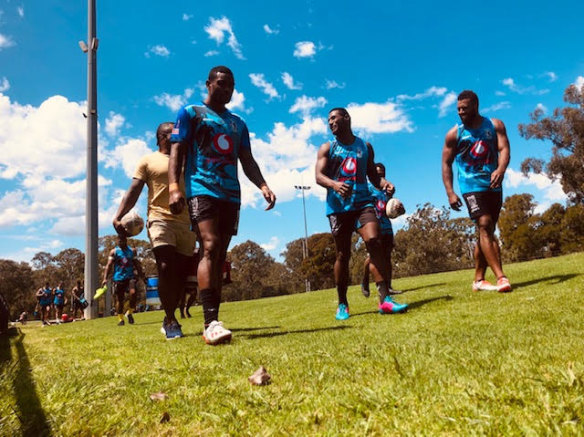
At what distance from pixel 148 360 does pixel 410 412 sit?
80.5 inches

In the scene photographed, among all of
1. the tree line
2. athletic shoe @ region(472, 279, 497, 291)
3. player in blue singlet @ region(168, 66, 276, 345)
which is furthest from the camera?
the tree line

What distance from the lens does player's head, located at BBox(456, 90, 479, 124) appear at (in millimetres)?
5430

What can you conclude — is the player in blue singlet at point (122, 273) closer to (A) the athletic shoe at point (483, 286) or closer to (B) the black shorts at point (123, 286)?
(B) the black shorts at point (123, 286)

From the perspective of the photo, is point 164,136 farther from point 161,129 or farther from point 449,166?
point 449,166

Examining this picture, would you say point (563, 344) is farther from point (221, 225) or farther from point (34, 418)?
point (221, 225)

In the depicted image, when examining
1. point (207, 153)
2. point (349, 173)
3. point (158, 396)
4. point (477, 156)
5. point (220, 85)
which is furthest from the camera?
point (477, 156)

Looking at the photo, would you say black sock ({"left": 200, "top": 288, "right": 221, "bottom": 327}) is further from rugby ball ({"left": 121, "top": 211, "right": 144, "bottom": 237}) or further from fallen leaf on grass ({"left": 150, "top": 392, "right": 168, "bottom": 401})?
rugby ball ({"left": 121, "top": 211, "right": 144, "bottom": 237})

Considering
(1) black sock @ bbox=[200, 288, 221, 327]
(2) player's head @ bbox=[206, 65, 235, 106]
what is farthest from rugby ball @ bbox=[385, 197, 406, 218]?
(1) black sock @ bbox=[200, 288, 221, 327]

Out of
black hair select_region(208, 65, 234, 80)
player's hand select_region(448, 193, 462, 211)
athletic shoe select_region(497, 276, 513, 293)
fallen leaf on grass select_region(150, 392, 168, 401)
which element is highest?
black hair select_region(208, 65, 234, 80)

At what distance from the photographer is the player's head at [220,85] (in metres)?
4.13

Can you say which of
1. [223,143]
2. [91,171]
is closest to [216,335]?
[223,143]

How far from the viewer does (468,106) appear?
214 inches

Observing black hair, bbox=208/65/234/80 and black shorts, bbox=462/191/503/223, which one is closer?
black hair, bbox=208/65/234/80

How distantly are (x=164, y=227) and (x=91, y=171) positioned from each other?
59.9 ft
